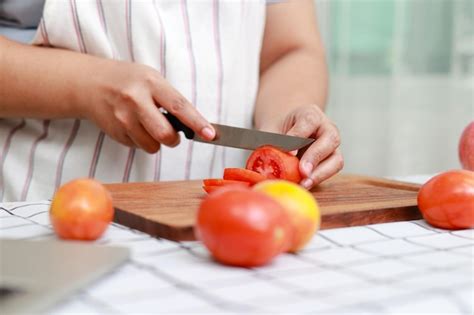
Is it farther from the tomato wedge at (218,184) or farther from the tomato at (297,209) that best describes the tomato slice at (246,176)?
the tomato at (297,209)

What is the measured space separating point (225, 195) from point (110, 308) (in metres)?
0.15

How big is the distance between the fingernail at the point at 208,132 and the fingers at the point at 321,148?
133 mm

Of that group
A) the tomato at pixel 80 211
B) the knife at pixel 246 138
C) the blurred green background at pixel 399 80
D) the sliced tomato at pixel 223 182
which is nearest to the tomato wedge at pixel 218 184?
the sliced tomato at pixel 223 182

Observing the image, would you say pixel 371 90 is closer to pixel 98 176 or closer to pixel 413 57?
pixel 413 57

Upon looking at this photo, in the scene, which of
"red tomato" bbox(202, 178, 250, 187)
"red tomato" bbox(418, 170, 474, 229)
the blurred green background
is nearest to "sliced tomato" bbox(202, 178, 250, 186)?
"red tomato" bbox(202, 178, 250, 187)

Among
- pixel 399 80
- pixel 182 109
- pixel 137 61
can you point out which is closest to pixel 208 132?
pixel 182 109

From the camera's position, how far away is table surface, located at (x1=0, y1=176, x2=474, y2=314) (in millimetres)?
560

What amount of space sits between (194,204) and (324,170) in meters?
0.25

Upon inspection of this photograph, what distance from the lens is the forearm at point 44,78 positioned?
116 cm

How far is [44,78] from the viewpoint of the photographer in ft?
3.83

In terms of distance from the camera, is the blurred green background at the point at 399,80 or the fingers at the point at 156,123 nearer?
the fingers at the point at 156,123

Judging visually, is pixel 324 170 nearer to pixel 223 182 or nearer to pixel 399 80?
pixel 223 182

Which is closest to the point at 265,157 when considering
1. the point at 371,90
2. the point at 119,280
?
the point at 119,280

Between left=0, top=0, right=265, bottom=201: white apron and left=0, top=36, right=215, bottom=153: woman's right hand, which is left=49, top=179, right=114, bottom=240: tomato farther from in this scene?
left=0, top=0, right=265, bottom=201: white apron
